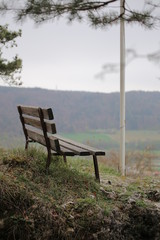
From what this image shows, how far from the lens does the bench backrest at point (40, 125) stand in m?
3.31

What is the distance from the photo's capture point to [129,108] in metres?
6.30

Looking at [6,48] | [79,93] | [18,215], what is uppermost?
[6,48]

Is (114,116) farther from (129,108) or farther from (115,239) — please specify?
(115,239)

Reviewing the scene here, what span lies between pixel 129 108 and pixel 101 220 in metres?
3.60

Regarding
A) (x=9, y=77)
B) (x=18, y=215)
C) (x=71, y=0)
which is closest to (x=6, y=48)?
(x=9, y=77)

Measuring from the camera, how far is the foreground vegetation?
9.20ft

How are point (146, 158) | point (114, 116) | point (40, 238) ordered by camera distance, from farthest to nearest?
point (114, 116)
point (146, 158)
point (40, 238)

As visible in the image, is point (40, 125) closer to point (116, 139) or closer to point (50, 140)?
point (50, 140)

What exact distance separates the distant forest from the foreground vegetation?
8.54 ft

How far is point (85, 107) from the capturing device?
695 centimetres

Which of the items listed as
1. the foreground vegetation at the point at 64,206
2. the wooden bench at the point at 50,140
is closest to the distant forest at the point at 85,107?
the wooden bench at the point at 50,140

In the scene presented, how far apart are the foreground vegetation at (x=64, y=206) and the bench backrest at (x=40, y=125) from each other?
0.83 ft

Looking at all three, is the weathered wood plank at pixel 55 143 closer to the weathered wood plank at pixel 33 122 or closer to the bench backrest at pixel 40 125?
the bench backrest at pixel 40 125

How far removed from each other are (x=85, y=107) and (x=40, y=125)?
3.42m
